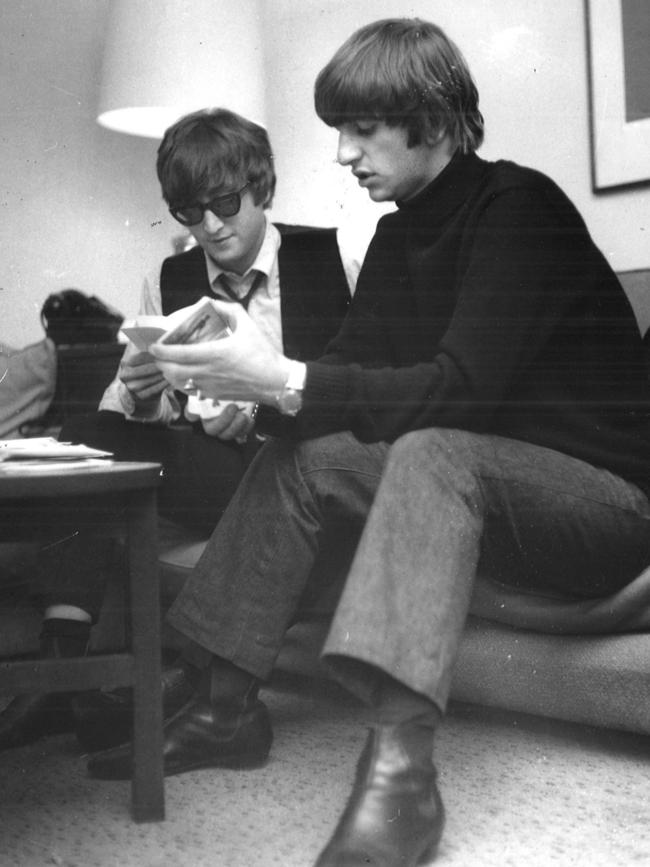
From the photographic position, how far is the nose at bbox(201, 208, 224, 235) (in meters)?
1.73

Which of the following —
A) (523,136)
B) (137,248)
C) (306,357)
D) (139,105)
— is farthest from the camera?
(137,248)

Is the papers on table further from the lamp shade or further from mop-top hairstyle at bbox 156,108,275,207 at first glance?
the lamp shade

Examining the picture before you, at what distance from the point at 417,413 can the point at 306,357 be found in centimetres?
67

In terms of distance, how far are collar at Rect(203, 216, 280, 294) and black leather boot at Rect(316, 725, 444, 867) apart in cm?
101

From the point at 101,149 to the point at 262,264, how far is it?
1.32 m

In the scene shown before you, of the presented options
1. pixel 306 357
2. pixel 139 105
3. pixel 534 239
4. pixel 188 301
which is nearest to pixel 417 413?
pixel 534 239

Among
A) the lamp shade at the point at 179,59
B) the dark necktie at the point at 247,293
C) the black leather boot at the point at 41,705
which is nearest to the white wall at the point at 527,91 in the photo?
the lamp shade at the point at 179,59

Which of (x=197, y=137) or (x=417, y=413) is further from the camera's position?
(x=197, y=137)

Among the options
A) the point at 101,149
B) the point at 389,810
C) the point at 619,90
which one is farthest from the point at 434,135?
the point at 101,149

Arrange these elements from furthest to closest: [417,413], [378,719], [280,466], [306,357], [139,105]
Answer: [139,105], [306,357], [280,466], [417,413], [378,719]

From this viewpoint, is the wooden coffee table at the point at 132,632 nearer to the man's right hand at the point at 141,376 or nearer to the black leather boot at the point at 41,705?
the black leather boot at the point at 41,705

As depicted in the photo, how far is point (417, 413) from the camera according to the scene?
43.0 inches

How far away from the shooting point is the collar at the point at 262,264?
5.95 ft

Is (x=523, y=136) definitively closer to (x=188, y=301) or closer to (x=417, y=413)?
(x=188, y=301)
